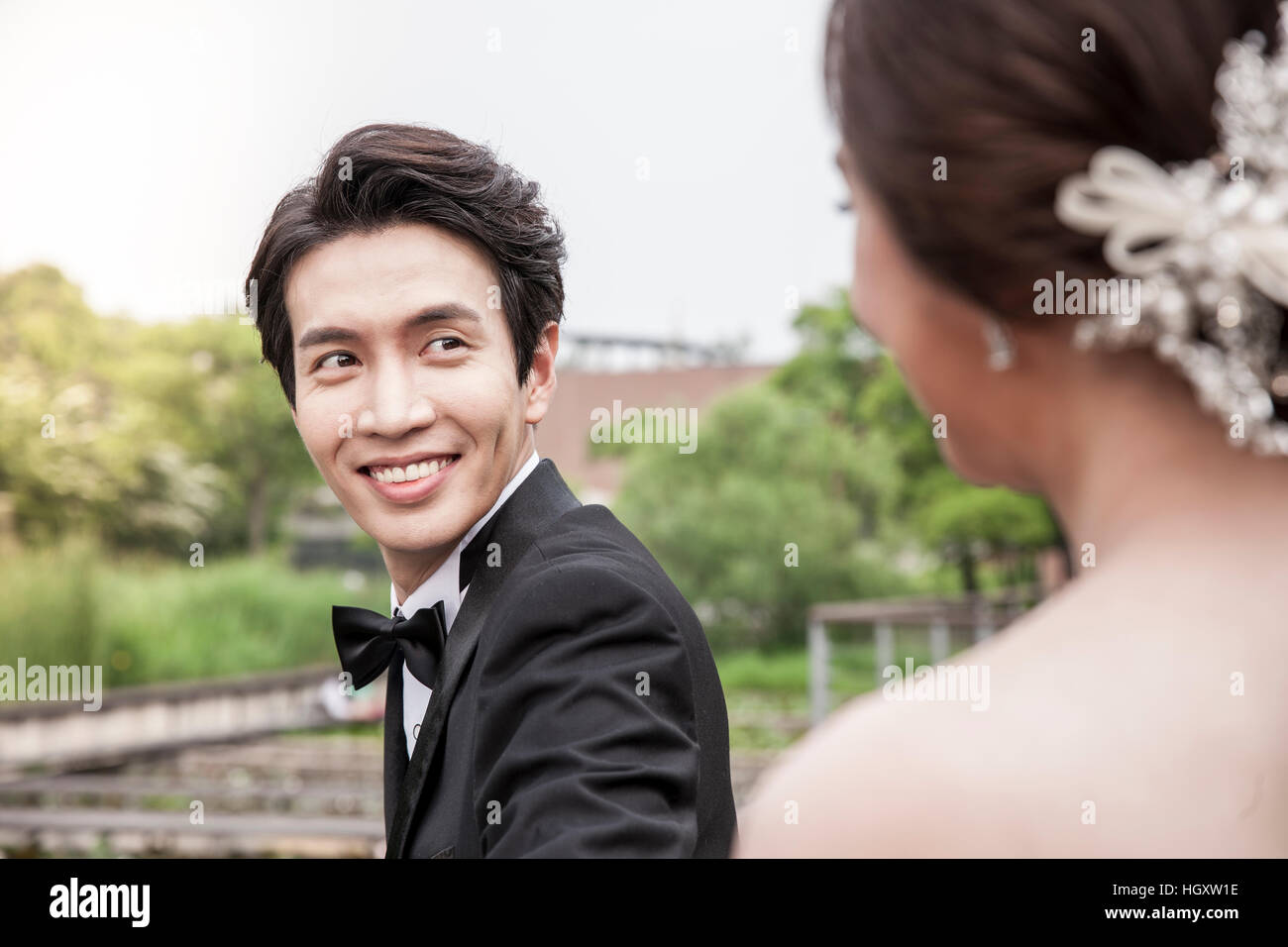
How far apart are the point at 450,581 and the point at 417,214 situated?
62 centimetres

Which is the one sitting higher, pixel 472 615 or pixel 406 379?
pixel 406 379

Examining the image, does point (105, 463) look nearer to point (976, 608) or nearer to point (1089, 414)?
point (976, 608)

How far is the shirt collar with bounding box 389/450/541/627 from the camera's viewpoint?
2.15 meters

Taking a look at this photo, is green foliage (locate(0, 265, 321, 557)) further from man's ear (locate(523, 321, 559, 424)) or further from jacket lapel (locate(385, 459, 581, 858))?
jacket lapel (locate(385, 459, 581, 858))

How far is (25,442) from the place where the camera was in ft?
64.5

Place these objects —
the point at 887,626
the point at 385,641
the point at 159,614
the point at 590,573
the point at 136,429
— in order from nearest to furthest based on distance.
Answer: the point at 590,573
the point at 385,641
the point at 887,626
the point at 159,614
the point at 136,429

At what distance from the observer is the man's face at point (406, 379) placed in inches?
80.3

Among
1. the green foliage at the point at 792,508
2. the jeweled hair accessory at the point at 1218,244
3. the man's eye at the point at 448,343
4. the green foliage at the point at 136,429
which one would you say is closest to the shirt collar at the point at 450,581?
the man's eye at the point at 448,343

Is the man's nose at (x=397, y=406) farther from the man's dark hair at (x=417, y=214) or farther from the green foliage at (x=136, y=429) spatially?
the green foliage at (x=136, y=429)

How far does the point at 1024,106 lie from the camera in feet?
3.75

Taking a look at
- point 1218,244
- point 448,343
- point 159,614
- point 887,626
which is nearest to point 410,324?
point 448,343

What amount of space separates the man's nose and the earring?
1070 mm

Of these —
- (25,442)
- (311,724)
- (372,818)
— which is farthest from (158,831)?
(25,442)

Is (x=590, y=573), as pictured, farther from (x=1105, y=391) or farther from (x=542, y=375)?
(x=1105, y=391)
